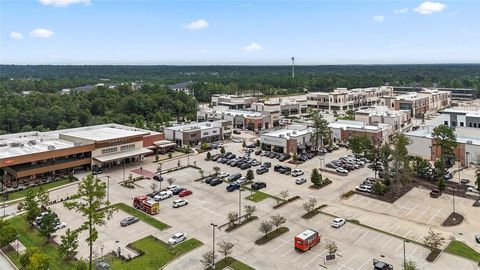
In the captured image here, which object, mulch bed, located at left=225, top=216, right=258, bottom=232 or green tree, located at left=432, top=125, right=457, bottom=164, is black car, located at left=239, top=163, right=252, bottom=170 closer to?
mulch bed, located at left=225, top=216, right=258, bottom=232

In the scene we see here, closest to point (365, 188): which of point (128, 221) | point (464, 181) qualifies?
point (464, 181)

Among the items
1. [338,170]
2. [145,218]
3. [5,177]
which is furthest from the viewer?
[338,170]

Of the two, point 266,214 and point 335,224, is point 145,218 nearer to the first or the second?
point 266,214

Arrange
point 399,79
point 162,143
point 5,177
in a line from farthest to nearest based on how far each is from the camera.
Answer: point 399,79 < point 162,143 < point 5,177

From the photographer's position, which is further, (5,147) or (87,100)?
(87,100)

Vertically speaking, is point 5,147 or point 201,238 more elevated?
point 5,147

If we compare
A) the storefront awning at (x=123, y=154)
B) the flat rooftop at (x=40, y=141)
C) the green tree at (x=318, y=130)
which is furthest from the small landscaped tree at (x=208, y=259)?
the green tree at (x=318, y=130)

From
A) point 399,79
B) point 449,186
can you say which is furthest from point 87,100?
point 399,79
